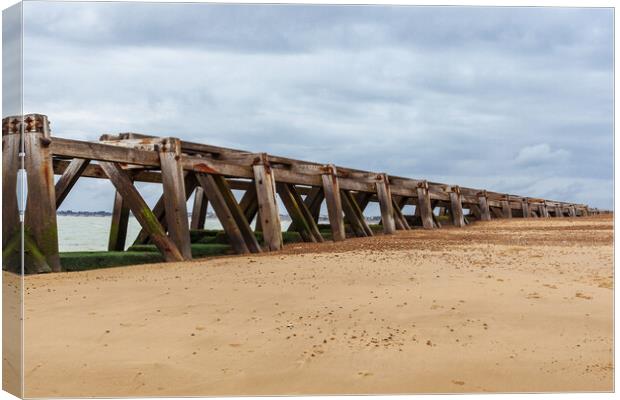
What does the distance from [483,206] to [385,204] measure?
661cm

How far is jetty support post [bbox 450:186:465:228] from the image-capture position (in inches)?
660

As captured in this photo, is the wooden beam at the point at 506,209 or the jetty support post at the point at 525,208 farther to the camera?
the jetty support post at the point at 525,208

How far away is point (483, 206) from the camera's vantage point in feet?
62.1

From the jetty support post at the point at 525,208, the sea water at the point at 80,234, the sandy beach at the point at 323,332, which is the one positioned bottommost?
the sandy beach at the point at 323,332

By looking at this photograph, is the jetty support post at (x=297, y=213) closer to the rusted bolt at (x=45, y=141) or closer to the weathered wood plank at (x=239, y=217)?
the weathered wood plank at (x=239, y=217)

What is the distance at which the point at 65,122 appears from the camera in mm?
4617

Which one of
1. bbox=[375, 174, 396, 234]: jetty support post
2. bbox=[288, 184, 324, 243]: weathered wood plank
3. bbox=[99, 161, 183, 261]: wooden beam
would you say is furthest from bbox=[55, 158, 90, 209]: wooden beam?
bbox=[375, 174, 396, 234]: jetty support post

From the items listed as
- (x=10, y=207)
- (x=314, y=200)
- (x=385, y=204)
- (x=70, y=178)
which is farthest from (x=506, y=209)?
(x=10, y=207)

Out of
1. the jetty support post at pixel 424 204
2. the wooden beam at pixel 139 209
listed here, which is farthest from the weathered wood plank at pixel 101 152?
the jetty support post at pixel 424 204

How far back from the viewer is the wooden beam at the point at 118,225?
9.77 m

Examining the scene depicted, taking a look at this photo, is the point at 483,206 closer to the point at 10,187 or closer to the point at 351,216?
the point at 351,216

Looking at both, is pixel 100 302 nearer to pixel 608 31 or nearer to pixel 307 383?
pixel 307 383

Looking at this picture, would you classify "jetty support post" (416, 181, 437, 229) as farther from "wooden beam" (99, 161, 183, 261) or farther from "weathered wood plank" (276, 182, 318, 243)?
"wooden beam" (99, 161, 183, 261)

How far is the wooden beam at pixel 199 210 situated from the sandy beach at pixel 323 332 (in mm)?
6567
